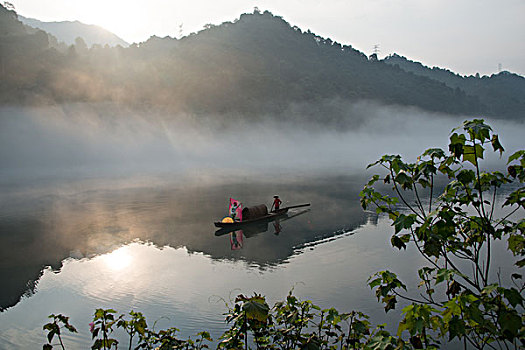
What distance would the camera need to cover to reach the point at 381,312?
10.6m

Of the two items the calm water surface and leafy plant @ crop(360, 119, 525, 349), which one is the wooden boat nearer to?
the calm water surface

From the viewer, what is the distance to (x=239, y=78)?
133750mm

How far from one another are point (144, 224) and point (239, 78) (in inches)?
4566

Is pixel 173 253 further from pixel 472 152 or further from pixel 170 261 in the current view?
pixel 472 152

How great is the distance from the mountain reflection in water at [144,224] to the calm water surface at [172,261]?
0.08 metres

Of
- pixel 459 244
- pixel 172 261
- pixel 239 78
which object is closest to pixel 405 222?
pixel 459 244

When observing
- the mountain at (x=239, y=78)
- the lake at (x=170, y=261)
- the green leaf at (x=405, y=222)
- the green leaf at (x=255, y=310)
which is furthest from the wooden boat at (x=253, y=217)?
the mountain at (x=239, y=78)

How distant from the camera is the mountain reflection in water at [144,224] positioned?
17219 millimetres

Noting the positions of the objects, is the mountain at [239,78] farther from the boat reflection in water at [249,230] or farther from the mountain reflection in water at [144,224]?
the boat reflection in water at [249,230]

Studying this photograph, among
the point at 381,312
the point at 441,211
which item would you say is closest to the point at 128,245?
the point at 381,312

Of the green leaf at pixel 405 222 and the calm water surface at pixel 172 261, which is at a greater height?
the green leaf at pixel 405 222

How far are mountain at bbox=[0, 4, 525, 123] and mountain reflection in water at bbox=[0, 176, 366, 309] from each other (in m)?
62.2

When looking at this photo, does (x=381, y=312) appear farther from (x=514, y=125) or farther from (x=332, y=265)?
(x=514, y=125)

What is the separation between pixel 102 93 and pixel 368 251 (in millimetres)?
106595
